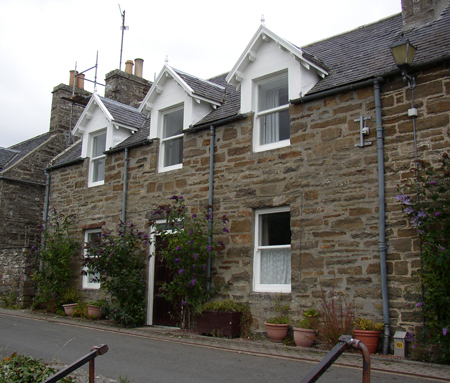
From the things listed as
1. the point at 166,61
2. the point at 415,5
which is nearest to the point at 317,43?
the point at 415,5

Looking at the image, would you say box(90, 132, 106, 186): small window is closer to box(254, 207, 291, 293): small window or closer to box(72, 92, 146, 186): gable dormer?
box(72, 92, 146, 186): gable dormer

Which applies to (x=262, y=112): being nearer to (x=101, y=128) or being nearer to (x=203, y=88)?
(x=203, y=88)

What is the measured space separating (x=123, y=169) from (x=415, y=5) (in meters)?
8.08

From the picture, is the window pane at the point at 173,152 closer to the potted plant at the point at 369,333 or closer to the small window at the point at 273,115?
the small window at the point at 273,115

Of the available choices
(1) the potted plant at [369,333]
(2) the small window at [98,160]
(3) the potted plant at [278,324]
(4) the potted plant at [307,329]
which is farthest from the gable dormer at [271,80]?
(2) the small window at [98,160]

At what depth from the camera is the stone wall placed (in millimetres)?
7762

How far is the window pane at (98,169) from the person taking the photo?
1432 cm

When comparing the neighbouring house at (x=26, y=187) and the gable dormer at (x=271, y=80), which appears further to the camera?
the neighbouring house at (x=26, y=187)

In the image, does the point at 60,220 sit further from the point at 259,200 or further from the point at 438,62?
the point at 438,62

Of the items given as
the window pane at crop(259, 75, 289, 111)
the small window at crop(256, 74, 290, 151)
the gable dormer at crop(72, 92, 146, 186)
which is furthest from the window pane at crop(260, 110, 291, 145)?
the gable dormer at crop(72, 92, 146, 186)

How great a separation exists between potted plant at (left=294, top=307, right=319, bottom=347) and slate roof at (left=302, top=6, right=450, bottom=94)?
13.8 feet

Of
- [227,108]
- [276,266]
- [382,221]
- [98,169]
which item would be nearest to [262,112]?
[227,108]

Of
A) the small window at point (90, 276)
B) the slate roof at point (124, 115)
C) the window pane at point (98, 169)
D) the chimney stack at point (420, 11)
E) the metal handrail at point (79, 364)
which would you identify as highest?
the chimney stack at point (420, 11)

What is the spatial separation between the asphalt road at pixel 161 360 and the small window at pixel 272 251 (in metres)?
1.94
